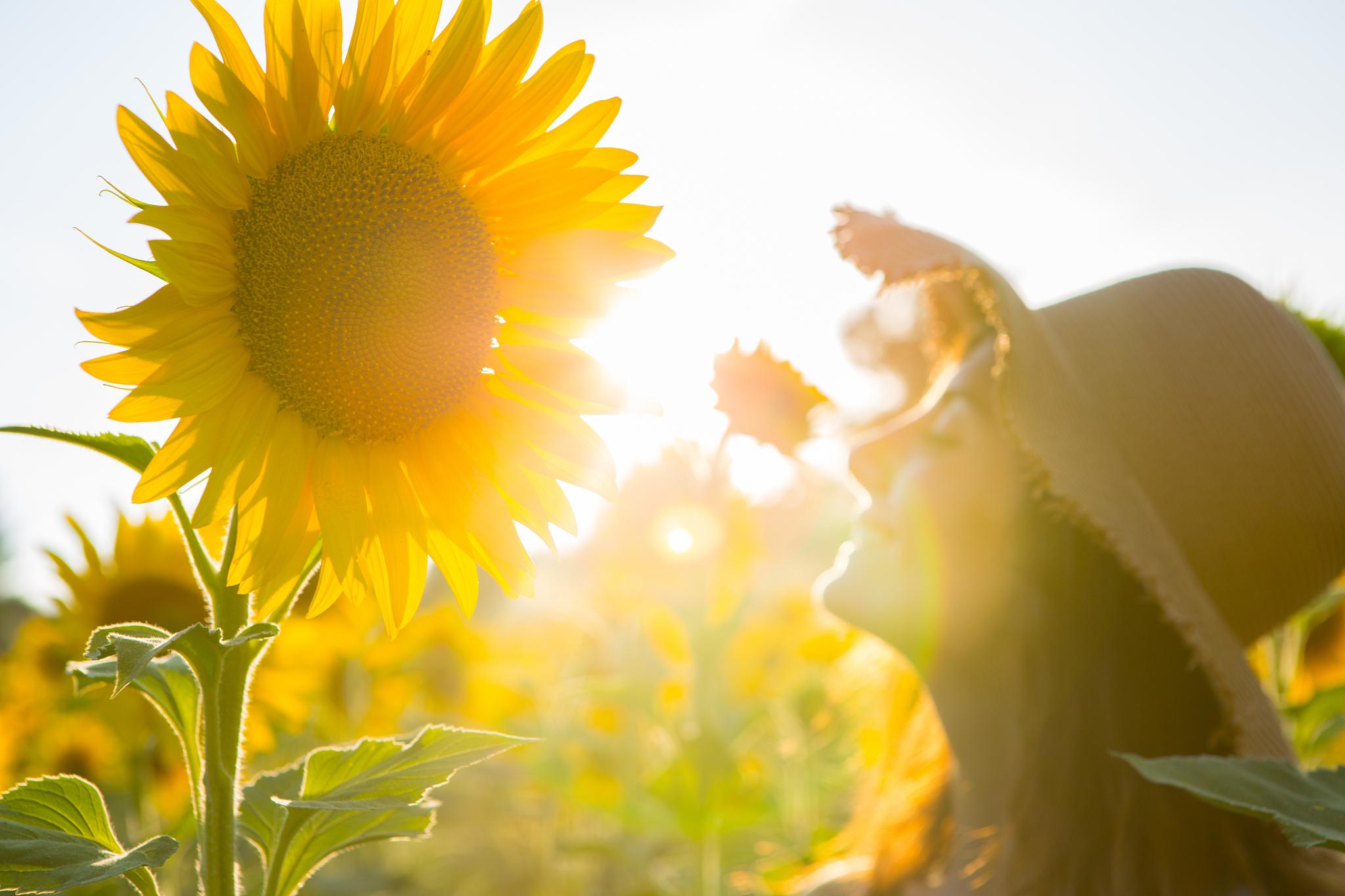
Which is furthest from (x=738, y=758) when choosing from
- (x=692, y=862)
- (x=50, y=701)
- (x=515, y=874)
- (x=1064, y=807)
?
(x=515, y=874)

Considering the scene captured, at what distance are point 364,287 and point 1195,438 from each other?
1326 millimetres

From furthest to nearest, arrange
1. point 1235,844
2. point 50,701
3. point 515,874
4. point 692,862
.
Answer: point 515,874
point 692,862
point 50,701
point 1235,844

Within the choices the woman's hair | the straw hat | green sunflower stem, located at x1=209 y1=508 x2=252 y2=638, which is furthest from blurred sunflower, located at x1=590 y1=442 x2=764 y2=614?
green sunflower stem, located at x1=209 y1=508 x2=252 y2=638

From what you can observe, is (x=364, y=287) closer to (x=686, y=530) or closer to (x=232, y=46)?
(x=232, y=46)

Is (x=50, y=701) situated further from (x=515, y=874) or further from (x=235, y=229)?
(x=515, y=874)

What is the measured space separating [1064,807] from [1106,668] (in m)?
0.24

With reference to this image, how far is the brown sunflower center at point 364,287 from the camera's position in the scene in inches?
23.4

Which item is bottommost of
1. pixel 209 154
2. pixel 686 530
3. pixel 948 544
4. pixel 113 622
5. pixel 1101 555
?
pixel 1101 555

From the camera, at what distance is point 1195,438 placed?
4.79ft

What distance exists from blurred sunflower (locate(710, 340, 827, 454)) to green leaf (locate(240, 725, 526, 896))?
994 millimetres

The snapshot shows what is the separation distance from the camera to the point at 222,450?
560mm

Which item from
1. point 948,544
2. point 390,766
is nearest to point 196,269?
point 390,766

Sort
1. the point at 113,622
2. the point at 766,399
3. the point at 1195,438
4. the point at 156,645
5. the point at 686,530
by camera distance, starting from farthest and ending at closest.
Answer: the point at 686,530, the point at 766,399, the point at 1195,438, the point at 113,622, the point at 156,645

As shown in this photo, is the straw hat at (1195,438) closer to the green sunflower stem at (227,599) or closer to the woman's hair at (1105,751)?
the woman's hair at (1105,751)
